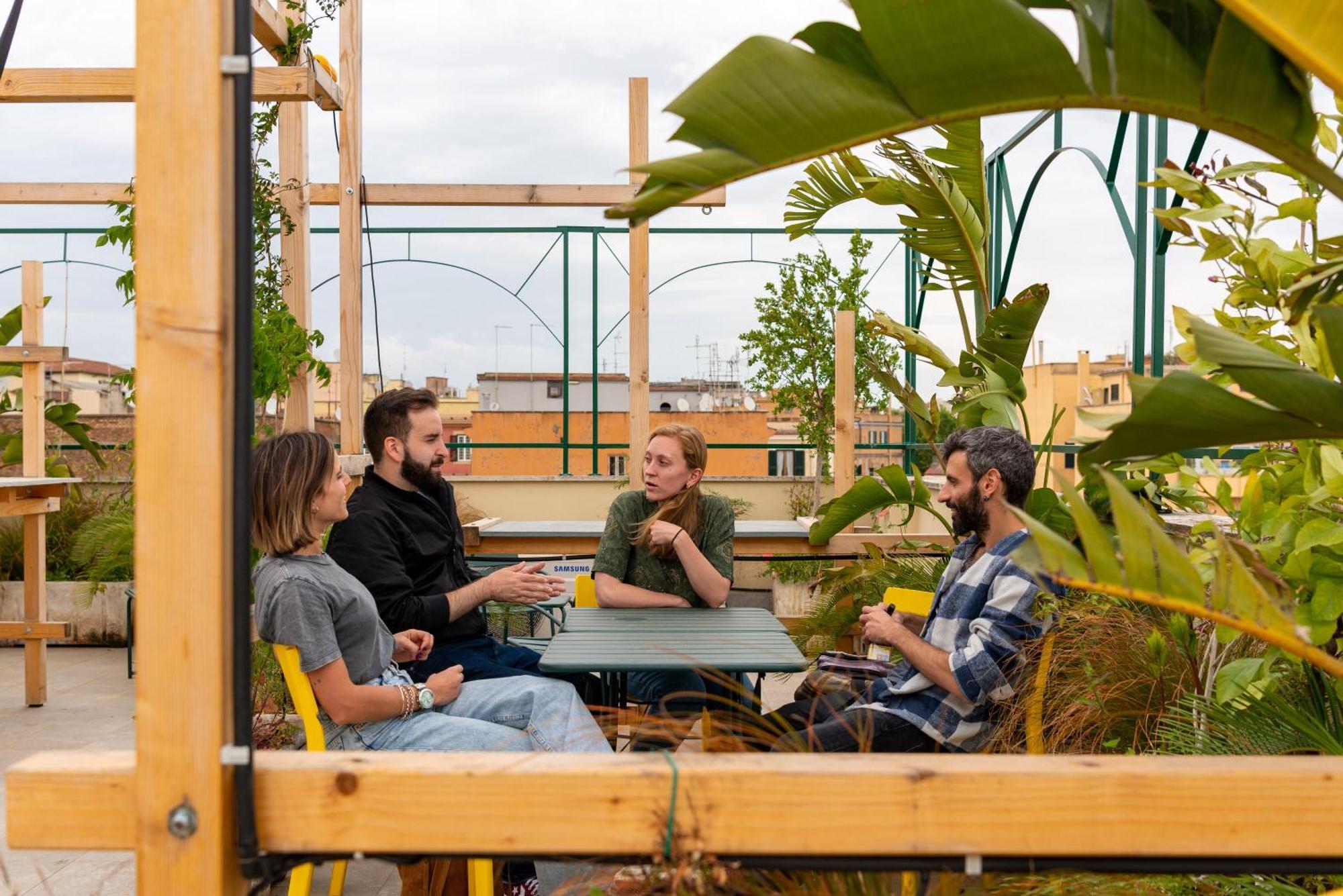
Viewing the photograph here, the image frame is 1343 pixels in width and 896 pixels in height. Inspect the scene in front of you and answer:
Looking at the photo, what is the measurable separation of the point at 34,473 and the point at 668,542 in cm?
398

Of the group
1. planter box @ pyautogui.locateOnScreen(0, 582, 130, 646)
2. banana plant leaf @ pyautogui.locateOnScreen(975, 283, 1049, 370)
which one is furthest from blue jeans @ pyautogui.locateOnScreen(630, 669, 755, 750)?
planter box @ pyautogui.locateOnScreen(0, 582, 130, 646)

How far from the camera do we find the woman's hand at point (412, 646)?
3.10 m

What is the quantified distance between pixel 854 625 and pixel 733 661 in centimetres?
285

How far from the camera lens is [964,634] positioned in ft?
9.41

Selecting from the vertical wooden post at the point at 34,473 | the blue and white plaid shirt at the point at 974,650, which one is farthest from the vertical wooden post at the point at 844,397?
the vertical wooden post at the point at 34,473

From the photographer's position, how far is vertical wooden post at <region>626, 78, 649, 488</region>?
609 cm

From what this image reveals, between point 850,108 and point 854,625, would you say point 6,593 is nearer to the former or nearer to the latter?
point 854,625

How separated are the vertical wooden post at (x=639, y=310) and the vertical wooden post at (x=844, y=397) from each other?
124 cm

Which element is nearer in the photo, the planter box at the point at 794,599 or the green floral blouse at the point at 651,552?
the green floral blouse at the point at 651,552

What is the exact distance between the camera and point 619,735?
2586 millimetres

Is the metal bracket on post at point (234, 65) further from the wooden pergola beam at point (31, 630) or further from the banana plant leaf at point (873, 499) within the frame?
the wooden pergola beam at point (31, 630)

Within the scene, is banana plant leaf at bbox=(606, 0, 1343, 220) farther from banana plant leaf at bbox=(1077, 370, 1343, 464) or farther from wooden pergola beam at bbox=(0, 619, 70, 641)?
wooden pergola beam at bbox=(0, 619, 70, 641)

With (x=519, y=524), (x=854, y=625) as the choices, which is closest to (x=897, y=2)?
(x=854, y=625)

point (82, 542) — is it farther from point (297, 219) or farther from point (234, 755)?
point (234, 755)
